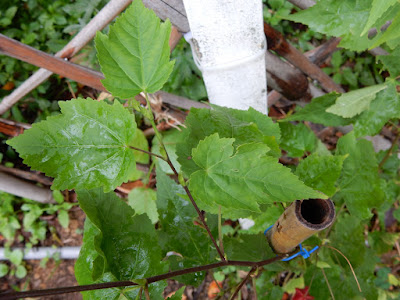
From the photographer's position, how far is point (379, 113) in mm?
1004

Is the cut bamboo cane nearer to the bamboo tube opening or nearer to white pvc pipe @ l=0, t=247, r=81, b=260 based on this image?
the bamboo tube opening

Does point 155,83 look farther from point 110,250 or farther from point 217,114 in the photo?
point 110,250

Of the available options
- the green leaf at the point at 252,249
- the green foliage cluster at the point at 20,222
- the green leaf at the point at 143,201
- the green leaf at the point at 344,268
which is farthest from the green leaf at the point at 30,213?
the green leaf at the point at 344,268

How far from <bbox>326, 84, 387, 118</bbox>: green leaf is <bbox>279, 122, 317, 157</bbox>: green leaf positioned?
4.8 inches

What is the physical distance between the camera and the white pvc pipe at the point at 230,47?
778 millimetres

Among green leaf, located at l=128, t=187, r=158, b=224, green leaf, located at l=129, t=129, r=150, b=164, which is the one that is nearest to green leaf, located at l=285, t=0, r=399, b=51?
green leaf, located at l=129, t=129, r=150, b=164

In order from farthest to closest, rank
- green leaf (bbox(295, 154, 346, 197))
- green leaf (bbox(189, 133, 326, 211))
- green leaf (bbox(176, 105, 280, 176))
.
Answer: green leaf (bbox(295, 154, 346, 197)), green leaf (bbox(176, 105, 280, 176)), green leaf (bbox(189, 133, 326, 211))

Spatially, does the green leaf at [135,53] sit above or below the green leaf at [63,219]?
above

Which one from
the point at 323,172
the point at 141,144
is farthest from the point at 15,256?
the point at 323,172

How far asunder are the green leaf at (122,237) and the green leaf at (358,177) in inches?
24.8

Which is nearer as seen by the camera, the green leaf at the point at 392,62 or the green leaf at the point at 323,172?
the green leaf at the point at 323,172

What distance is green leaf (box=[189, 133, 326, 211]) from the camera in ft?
Answer: 1.80

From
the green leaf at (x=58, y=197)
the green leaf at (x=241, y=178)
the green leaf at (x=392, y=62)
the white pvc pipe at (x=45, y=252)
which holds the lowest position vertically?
the white pvc pipe at (x=45, y=252)

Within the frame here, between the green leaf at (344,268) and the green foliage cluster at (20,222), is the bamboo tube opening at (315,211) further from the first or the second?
the green foliage cluster at (20,222)
